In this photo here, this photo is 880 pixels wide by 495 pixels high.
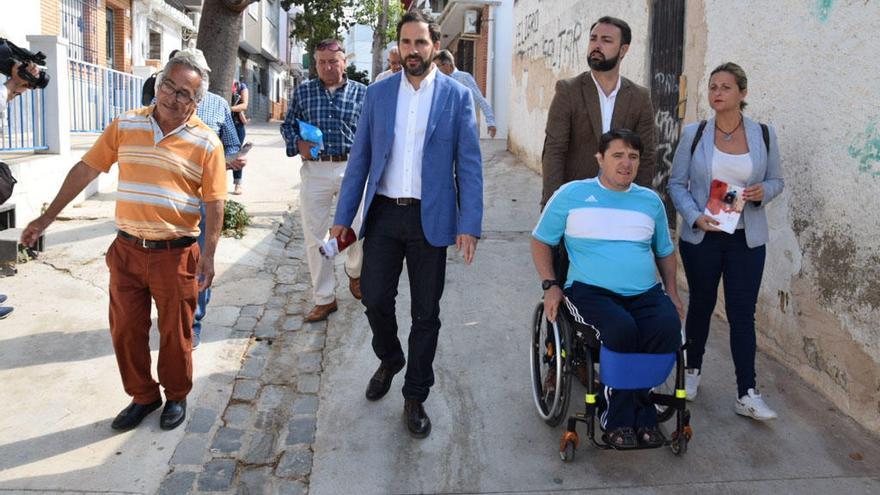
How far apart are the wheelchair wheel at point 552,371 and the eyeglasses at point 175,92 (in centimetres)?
202

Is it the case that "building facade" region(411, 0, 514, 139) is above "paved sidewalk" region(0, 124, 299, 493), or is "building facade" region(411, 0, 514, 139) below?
above

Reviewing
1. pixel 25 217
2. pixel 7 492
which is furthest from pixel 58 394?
pixel 25 217

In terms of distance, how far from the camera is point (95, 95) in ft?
33.9

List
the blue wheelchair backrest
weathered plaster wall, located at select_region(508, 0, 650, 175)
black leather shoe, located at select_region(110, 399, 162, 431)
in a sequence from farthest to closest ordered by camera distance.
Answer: weathered plaster wall, located at select_region(508, 0, 650, 175), black leather shoe, located at select_region(110, 399, 162, 431), the blue wheelchair backrest

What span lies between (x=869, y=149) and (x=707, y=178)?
2.51ft

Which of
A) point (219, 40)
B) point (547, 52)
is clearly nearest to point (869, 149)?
point (219, 40)

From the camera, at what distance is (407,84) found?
3717 mm

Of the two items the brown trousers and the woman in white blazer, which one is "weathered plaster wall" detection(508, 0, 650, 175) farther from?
the brown trousers

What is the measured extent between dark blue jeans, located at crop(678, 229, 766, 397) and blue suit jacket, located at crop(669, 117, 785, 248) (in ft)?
0.20

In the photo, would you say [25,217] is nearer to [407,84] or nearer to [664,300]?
[407,84]

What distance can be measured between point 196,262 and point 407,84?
1385 millimetres

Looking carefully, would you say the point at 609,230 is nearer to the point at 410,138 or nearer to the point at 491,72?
the point at 410,138

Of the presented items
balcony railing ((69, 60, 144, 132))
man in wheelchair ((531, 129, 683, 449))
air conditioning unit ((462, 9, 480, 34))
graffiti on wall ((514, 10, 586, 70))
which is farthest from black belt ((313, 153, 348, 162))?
air conditioning unit ((462, 9, 480, 34))

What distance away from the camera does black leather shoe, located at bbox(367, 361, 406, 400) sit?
411cm
